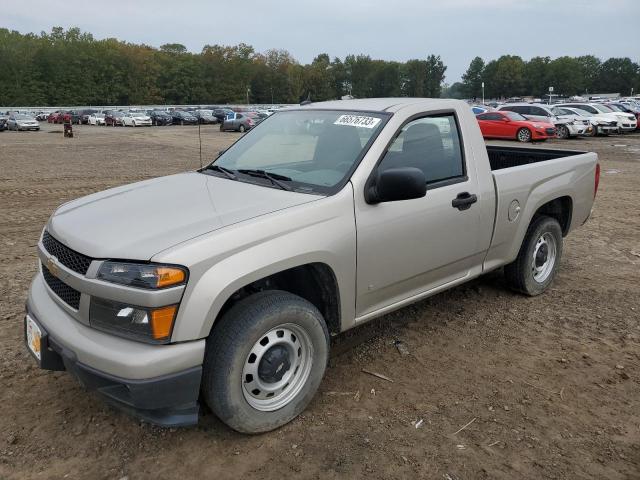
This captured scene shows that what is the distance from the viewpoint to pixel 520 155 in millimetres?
5805

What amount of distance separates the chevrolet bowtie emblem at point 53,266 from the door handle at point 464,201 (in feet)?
8.34

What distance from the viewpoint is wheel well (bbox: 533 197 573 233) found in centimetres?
517

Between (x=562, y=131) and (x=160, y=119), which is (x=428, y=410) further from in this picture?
(x=160, y=119)

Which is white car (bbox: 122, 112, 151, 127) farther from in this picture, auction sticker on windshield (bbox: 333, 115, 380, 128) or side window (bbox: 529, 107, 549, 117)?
auction sticker on windshield (bbox: 333, 115, 380, 128)

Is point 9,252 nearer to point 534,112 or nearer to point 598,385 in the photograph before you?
point 598,385


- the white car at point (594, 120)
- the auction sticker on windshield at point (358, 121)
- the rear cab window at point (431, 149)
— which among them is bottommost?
the rear cab window at point (431, 149)

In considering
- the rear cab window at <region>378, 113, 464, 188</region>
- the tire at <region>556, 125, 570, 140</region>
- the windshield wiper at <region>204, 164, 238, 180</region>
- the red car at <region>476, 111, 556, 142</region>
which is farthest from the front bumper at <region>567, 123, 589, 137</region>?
the windshield wiper at <region>204, 164, 238, 180</region>

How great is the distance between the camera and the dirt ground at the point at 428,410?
2797 mm

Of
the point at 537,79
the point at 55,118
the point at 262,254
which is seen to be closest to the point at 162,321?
the point at 262,254

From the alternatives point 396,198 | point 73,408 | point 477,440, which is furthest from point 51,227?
point 477,440

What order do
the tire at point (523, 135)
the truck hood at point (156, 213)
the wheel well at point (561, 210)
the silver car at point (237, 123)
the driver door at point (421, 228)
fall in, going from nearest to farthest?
the truck hood at point (156, 213)
the driver door at point (421, 228)
the wheel well at point (561, 210)
the tire at point (523, 135)
the silver car at point (237, 123)

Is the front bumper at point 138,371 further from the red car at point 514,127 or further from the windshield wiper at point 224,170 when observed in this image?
the red car at point 514,127

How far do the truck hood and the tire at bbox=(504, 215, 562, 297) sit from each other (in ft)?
8.41

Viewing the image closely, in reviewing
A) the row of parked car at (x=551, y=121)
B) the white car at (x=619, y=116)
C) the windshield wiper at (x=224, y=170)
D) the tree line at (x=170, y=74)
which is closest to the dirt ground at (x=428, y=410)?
the windshield wiper at (x=224, y=170)
